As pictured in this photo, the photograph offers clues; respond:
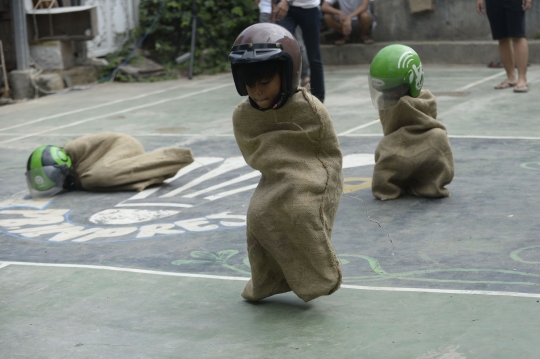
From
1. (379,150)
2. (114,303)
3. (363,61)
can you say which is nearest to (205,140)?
(379,150)

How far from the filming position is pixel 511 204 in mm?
5473

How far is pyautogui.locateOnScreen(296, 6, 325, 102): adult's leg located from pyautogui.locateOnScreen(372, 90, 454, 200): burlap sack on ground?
3767mm

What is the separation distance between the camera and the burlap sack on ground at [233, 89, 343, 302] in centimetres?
371

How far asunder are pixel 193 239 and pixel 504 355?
8.12 feet

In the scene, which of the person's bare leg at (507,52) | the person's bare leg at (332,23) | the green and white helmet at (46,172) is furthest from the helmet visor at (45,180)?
the person's bare leg at (332,23)

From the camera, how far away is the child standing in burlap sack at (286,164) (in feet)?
12.1

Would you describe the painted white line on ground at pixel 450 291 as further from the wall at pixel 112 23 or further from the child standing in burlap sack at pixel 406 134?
the wall at pixel 112 23

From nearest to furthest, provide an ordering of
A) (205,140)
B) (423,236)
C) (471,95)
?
(423,236)
(205,140)
(471,95)

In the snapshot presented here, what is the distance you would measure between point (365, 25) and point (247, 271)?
10944 millimetres

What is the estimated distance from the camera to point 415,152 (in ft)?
18.8

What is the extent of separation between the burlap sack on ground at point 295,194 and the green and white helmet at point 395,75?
1804mm

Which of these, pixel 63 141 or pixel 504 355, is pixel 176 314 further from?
pixel 63 141

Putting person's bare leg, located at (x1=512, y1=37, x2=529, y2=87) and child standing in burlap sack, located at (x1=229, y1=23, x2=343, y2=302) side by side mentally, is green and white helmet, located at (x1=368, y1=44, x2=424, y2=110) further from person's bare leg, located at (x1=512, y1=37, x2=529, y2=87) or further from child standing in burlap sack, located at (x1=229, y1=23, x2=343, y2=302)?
person's bare leg, located at (x1=512, y1=37, x2=529, y2=87)

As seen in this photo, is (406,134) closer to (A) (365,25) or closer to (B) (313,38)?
(B) (313,38)
